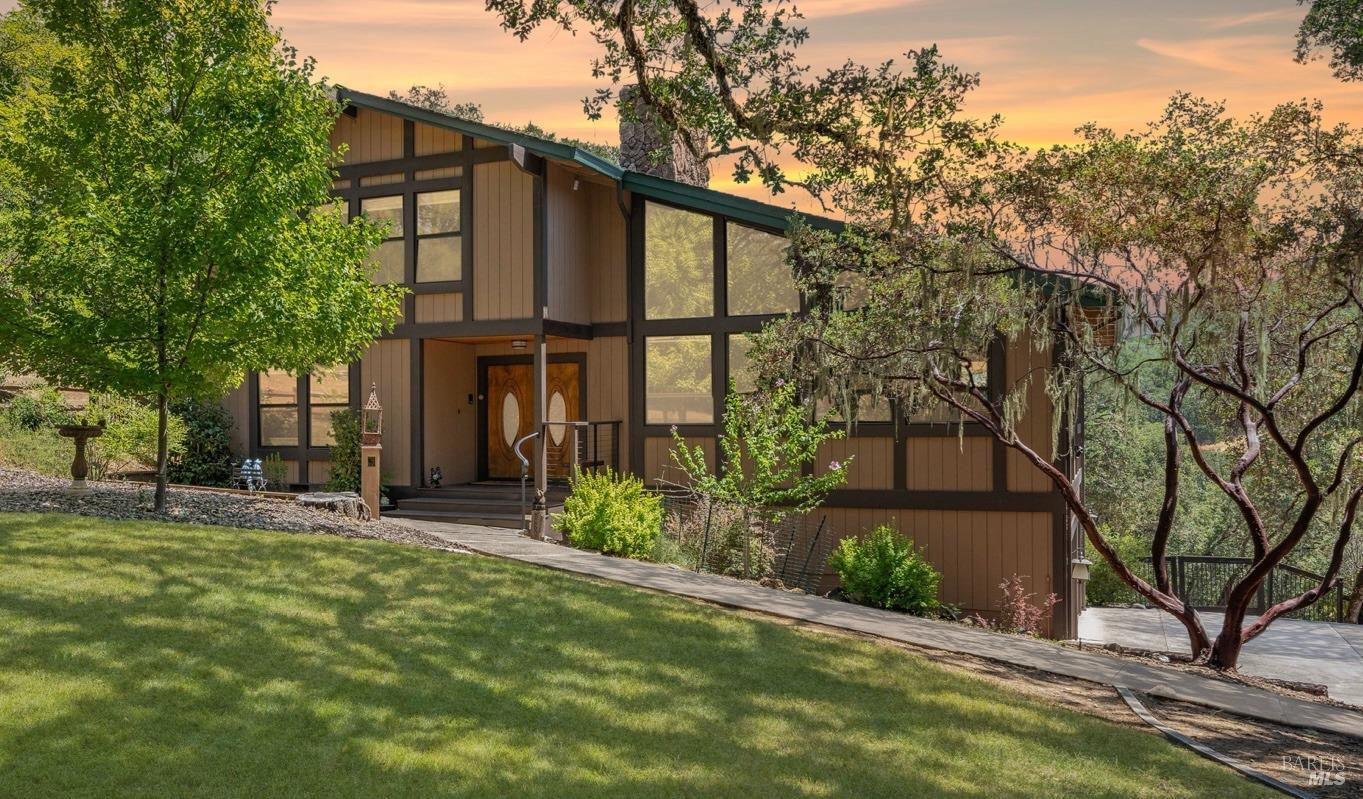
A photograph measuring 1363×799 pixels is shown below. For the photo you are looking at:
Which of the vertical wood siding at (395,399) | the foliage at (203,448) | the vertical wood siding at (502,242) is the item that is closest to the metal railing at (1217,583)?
the vertical wood siding at (502,242)

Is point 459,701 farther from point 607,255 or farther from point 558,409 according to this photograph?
point 558,409

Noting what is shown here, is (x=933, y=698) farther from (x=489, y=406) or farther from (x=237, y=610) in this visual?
(x=489, y=406)

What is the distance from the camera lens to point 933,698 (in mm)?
7250

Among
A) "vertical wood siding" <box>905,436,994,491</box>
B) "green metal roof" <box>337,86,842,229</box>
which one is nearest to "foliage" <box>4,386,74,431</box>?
"green metal roof" <box>337,86,842,229</box>

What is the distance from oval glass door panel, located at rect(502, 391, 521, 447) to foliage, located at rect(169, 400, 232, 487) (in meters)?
5.03

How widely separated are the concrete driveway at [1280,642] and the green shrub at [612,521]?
6.69 m

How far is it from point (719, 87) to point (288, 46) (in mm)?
4927

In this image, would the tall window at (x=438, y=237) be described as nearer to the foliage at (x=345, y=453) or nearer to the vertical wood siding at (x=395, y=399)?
the vertical wood siding at (x=395, y=399)

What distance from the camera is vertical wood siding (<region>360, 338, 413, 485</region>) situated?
58.5 feet

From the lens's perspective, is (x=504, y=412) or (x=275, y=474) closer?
(x=275, y=474)

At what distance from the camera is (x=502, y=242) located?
16.9 metres

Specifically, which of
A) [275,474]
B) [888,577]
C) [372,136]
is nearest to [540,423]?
[888,577]

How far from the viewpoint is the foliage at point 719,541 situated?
1326 cm

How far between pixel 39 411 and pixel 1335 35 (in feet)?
69.0
